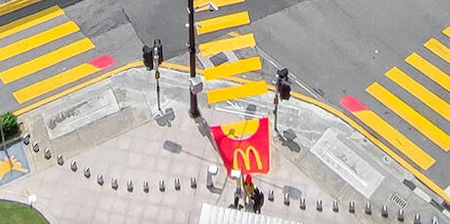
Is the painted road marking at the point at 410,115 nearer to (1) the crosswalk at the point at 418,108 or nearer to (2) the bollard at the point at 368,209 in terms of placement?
(1) the crosswalk at the point at 418,108

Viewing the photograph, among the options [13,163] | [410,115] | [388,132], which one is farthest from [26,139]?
[410,115]

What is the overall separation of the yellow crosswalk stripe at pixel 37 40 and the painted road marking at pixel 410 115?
1198 centimetres

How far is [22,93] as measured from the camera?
30953 millimetres

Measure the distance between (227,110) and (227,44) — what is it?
11.0 feet

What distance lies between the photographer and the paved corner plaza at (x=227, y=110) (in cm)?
2805

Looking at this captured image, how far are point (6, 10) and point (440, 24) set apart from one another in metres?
17.5

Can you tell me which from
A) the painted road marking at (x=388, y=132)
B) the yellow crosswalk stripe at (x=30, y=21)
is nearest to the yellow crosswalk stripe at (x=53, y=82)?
the yellow crosswalk stripe at (x=30, y=21)

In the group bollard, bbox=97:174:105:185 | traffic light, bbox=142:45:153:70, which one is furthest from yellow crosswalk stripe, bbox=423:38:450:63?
bollard, bbox=97:174:105:185

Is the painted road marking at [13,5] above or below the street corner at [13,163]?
above

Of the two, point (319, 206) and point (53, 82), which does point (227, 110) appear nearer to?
point (319, 206)

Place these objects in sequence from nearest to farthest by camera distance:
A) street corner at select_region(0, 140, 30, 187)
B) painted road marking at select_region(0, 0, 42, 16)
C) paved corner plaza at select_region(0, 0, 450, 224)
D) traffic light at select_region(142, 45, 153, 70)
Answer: traffic light at select_region(142, 45, 153, 70) → paved corner plaza at select_region(0, 0, 450, 224) → street corner at select_region(0, 140, 30, 187) → painted road marking at select_region(0, 0, 42, 16)

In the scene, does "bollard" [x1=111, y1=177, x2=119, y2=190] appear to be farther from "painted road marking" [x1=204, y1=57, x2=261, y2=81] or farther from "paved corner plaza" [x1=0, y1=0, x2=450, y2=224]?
"painted road marking" [x1=204, y1=57, x2=261, y2=81]

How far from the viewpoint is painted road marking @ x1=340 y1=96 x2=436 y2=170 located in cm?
2930

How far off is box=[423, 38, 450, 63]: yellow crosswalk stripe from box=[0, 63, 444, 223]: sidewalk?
5315mm
